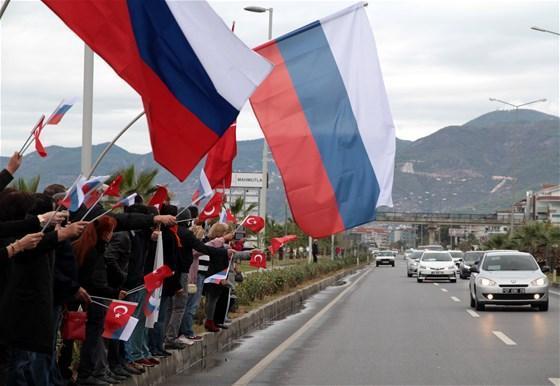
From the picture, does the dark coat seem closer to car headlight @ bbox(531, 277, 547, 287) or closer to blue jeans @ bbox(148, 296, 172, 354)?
blue jeans @ bbox(148, 296, 172, 354)

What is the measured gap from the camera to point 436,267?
45.0m

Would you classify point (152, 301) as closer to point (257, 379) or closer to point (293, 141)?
point (257, 379)

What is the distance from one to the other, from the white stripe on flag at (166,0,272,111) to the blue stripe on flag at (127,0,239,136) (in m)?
0.06

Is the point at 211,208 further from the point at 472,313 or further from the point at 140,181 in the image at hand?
the point at 140,181

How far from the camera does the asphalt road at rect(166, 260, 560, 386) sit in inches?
482

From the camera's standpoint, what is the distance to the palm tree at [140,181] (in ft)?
96.2

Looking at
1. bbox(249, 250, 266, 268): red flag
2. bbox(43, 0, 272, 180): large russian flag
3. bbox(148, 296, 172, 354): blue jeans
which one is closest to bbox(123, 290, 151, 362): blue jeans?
bbox(148, 296, 172, 354): blue jeans

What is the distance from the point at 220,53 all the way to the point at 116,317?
2.58 meters

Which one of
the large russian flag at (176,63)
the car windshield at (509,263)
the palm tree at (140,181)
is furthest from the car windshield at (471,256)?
the large russian flag at (176,63)

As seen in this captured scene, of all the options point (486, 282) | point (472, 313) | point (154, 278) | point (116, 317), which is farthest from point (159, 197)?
point (486, 282)

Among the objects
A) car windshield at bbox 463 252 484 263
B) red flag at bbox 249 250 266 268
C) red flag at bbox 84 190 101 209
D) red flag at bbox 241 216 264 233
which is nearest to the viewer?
red flag at bbox 84 190 101 209

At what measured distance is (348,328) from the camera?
Answer: 19.5 m

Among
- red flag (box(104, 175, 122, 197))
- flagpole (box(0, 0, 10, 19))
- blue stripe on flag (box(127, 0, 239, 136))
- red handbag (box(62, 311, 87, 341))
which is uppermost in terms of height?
flagpole (box(0, 0, 10, 19))

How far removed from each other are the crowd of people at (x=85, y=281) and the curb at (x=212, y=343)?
0.42ft
